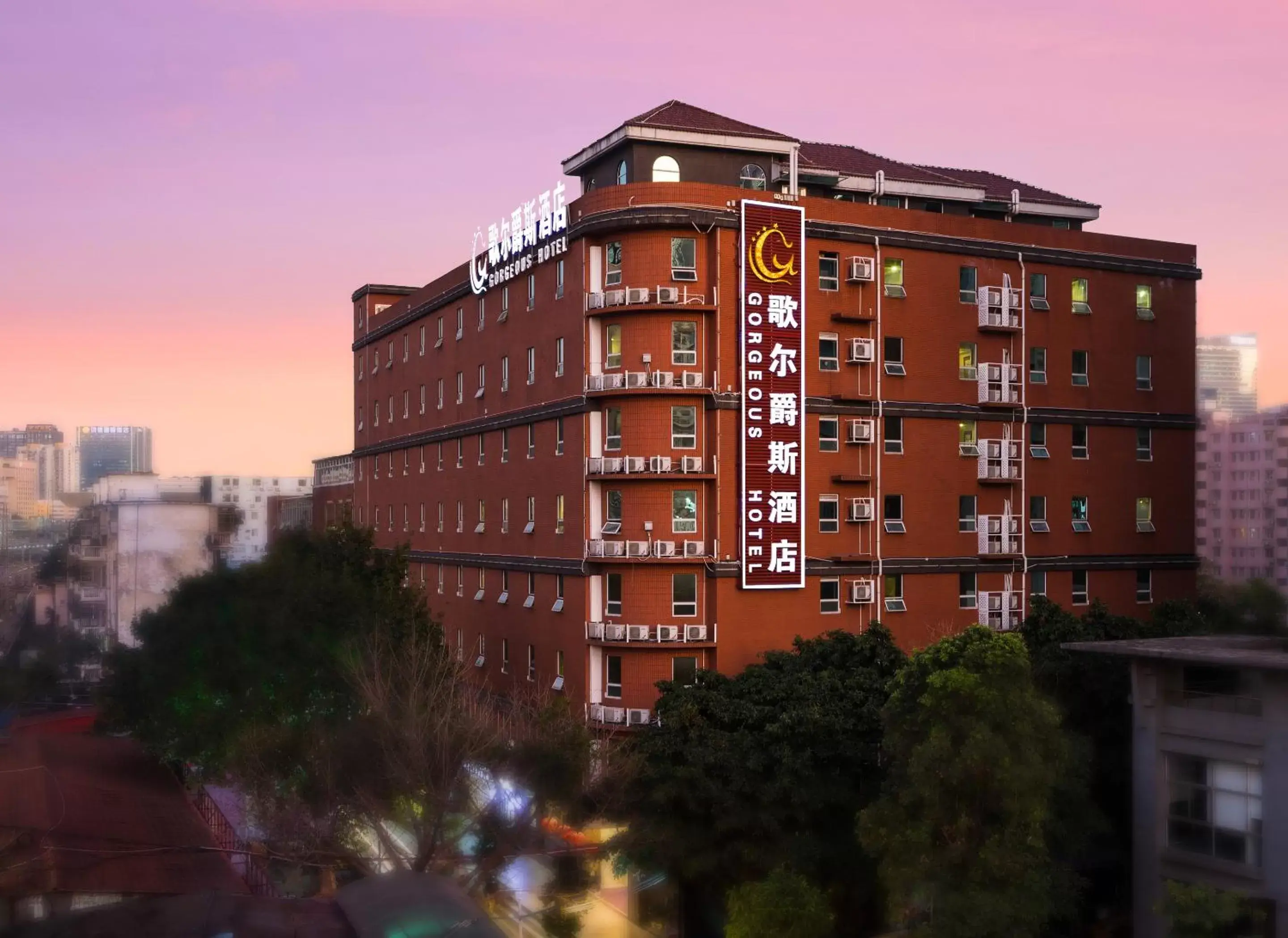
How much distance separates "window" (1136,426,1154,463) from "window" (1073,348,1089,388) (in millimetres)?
3119

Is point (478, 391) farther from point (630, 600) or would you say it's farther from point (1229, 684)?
point (1229, 684)

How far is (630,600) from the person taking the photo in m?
37.7

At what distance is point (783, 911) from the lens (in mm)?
27203

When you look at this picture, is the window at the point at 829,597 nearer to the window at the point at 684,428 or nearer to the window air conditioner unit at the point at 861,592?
the window air conditioner unit at the point at 861,592

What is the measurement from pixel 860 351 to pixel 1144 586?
1531 cm

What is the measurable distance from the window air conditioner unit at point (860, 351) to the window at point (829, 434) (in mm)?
1916

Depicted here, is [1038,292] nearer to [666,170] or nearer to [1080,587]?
[1080,587]

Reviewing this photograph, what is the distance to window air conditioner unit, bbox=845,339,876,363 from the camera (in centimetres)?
3928

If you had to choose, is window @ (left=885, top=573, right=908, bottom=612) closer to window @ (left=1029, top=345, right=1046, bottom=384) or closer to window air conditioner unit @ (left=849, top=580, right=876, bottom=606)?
window air conditioner unit @ (left=849, top=580, right=876, bottom=606)

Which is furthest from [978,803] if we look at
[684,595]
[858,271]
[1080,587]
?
Answer: [1080,587]

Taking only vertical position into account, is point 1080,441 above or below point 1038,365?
below

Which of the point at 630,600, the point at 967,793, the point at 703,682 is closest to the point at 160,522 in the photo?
the point at 630,600

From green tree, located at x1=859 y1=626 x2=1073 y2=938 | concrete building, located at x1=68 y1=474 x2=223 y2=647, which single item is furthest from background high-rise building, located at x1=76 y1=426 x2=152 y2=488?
green tree, located at x1=859 y1=626 x2=1073 y2=938

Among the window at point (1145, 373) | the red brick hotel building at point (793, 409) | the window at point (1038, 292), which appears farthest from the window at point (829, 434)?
the window at point (1145, 373)
